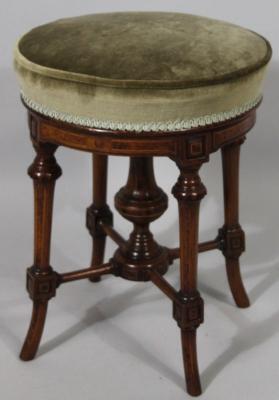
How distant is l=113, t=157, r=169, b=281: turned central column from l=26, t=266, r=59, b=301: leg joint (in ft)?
0.48

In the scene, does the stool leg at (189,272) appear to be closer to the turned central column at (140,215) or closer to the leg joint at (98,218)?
the turned central column at (140,215)

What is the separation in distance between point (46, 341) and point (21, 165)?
63cm

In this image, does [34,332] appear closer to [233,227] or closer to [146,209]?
[146,209]

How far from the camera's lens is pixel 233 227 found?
1.66 meters

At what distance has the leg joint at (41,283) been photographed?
5.07 feet

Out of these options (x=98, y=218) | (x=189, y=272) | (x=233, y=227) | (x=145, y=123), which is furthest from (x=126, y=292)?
(x=145, y=123)

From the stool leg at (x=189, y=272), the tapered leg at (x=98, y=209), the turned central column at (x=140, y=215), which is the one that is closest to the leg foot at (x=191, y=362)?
the stool leg at (x=189, y=272)

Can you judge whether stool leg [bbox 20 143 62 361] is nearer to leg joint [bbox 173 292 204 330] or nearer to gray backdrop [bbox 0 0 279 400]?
gray backdrop [bbox 0 0 279 400]

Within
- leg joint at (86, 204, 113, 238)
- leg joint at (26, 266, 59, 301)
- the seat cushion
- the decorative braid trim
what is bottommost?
leg joint at (86, 204, 113, 238)

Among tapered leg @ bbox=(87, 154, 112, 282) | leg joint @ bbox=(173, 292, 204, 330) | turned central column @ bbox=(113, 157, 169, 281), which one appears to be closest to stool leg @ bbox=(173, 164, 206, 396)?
leg joint @ bbox=(173, 292, 204, 330)

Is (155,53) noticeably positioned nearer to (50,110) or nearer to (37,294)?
(50,110)

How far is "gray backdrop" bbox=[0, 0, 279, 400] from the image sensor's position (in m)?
1.53

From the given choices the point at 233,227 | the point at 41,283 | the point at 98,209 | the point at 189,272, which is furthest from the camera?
the point at 98,209

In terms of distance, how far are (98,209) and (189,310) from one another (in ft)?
1.21
